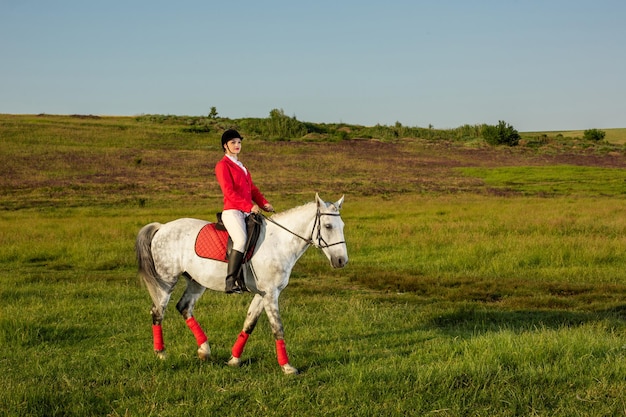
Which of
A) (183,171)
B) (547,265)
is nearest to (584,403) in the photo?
(547,265)

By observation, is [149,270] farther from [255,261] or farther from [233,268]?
[255,261]

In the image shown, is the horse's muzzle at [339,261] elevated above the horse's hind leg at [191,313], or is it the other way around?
the horse's muzzle at [339,261]

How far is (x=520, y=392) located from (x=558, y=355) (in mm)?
1360

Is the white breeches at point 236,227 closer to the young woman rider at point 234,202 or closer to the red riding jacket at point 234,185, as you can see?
the young woman rider at point 234,202

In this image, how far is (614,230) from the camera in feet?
75.3

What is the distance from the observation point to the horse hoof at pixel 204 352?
26.3ft

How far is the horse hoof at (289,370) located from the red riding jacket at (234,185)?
6.68 feet

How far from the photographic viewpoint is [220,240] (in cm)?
804

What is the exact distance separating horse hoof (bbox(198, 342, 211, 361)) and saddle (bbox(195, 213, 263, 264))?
1180 mm

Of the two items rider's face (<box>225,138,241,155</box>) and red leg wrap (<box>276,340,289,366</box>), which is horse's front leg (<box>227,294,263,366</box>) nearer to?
red leg wrap (<box>276,340,289,366</box>)

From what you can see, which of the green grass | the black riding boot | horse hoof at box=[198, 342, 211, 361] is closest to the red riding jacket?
the black riding boot

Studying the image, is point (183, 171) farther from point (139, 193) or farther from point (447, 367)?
point (447, 367)

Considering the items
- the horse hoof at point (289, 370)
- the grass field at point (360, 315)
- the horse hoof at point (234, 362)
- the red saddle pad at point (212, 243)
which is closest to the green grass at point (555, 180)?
the grass field at point (360, 315)

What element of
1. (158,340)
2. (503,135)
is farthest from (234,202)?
(503,135)
